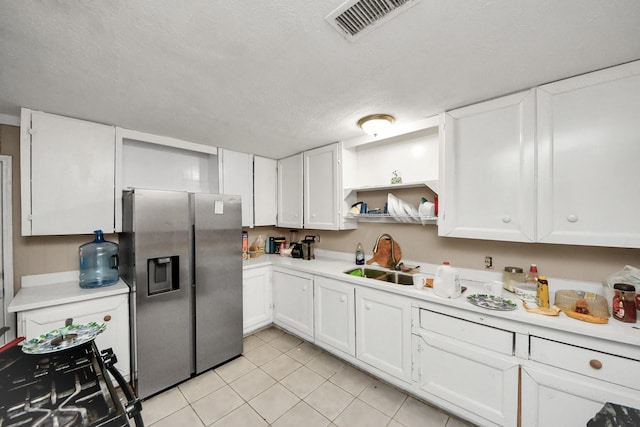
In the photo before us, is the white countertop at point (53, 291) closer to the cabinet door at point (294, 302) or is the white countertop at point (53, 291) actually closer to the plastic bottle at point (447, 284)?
the cabinet door at point (294, 302)

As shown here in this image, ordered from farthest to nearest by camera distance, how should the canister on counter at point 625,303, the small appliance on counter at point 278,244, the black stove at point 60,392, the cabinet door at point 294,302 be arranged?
the small appliance on counter at point 278,244, the cabinet door at point 294,302, the canister on counter at point 625,303, the black stove at point 60,392

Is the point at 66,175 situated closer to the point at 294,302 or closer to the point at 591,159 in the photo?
the point at 294,302

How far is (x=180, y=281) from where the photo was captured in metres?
2.06

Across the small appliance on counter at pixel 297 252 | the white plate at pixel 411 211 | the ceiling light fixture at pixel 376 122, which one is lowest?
the small appliance on counter at pixel 297 252

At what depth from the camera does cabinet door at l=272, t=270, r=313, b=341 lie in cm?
253

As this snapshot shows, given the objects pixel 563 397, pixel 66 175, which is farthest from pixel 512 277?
pixel 66 175

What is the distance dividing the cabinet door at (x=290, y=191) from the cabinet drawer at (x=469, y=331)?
1847 millimetres

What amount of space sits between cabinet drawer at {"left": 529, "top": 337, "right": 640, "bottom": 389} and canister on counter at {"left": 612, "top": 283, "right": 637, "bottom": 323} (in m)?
0.23

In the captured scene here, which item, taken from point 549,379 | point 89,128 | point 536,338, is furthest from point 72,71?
point 549,379

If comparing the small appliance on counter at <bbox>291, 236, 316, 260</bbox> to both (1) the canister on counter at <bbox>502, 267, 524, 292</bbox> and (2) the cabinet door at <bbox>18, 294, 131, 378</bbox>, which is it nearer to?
(2) the cabinet door at <bbox>18, 294, 131, 378</bbox>

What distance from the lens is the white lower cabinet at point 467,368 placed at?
4.63 feet

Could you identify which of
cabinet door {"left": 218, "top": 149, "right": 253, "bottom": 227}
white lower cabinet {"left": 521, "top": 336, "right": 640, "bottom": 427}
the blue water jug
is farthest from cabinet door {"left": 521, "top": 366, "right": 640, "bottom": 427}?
the blue water jug

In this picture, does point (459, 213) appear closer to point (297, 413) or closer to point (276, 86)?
point (276, 86)

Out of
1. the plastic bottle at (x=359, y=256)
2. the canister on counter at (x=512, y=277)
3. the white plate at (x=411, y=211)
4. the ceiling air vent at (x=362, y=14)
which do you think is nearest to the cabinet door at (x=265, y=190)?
the plastic bottle at (x=359, y=256)
